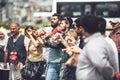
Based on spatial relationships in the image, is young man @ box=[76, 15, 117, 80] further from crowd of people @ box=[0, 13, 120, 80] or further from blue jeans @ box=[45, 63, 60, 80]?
blue jeans @ box=[45, 63, 60, 80]

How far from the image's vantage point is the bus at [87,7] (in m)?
19.9

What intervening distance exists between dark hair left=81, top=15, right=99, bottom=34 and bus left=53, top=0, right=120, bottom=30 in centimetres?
1395

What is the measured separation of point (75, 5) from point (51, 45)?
1145cm

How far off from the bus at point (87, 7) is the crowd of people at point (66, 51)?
348 inches

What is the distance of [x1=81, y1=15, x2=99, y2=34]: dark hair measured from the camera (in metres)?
5.77

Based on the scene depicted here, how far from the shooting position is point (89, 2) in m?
20.2

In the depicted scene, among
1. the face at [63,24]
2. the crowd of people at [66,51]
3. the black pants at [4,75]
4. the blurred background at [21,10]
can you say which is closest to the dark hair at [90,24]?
the crowd of people at [66,51]

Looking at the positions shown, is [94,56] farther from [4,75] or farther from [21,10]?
[21,10]

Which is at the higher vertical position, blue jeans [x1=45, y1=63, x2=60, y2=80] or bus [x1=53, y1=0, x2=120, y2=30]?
blue jeans [x1=45, y1=63, x2=60, y2=80]

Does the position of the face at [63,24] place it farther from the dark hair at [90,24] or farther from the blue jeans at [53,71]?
the dark hair at [90,24]

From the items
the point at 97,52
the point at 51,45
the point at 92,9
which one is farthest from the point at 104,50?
the point at 92,9

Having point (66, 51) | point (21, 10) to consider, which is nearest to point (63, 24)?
point (66, 51)

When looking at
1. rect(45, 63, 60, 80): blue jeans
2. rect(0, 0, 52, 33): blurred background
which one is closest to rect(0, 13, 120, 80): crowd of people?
rect(45, 63, 60, 80): blue jeans

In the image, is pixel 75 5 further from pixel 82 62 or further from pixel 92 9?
pixel 82 62
